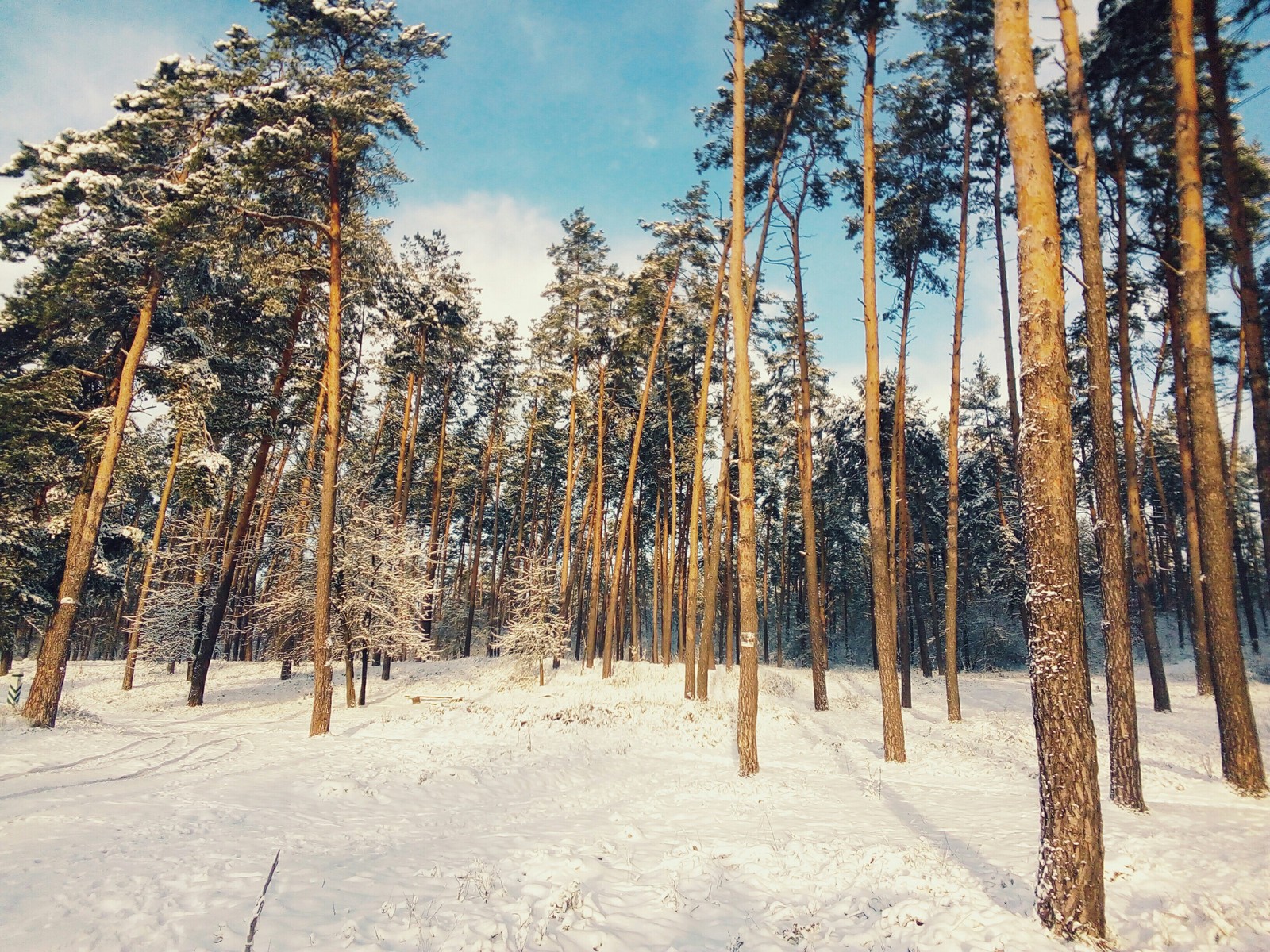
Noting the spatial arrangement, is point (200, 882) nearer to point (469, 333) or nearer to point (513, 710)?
point (513, 710)

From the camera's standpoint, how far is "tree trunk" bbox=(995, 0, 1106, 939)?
14.2 ft

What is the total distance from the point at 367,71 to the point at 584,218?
1236cm

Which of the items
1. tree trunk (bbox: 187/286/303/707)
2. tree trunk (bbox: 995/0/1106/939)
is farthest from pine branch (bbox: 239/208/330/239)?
tree trunk (bbox: 995/0/1106/939)

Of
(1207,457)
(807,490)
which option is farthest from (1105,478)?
(807,490)

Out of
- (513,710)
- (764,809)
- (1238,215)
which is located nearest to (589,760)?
(764,809)

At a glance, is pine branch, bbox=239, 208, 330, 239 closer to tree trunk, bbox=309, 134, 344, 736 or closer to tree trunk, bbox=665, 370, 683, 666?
tree trunk, bbox=309, 134, 344, 736

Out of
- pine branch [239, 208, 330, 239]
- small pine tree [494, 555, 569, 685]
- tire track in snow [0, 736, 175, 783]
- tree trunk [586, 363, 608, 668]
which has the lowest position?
tire track in snow [0, 736, 175, 783]

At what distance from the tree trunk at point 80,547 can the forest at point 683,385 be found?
8 cm

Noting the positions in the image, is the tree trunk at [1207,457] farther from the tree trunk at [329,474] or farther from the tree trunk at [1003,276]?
the tree trunk at [329,474]

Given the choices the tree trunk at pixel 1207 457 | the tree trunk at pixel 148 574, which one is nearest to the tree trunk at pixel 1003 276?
the tree trunk at pixel 1207 457

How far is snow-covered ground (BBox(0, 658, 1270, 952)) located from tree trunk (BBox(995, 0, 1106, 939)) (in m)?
0.48

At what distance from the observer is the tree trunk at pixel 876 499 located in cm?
1105

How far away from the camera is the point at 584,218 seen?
25594mm

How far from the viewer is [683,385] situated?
1012 inches
